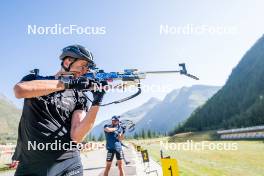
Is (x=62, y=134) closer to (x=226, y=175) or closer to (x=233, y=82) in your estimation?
(x=226, y=175)

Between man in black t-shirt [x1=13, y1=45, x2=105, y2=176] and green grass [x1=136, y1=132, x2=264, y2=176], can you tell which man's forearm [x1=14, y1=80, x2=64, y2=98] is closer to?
man in black t-shirt [x1=13, y1=45, x2=105, y2=176]

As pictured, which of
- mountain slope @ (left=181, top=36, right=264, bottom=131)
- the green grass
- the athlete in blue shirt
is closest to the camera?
the athlete in blue shirt

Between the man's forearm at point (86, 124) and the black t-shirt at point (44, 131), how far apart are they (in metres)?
0.12

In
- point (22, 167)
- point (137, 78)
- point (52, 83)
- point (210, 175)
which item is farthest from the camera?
point (210, 175)

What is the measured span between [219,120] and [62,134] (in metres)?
146

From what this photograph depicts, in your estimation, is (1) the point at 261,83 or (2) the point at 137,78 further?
(1) the point at 261,83

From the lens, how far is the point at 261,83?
5679 inches

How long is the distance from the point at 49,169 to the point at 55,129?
42 cm

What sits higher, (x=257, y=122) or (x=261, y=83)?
(x=261, y=83)

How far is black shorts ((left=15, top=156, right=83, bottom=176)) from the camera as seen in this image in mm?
3957

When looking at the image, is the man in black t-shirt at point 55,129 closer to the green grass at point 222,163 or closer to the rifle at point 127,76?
the rifle at point 127,76

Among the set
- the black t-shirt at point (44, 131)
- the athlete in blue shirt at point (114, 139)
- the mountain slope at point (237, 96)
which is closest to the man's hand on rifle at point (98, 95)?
the black t-shirt at point (44, 131)

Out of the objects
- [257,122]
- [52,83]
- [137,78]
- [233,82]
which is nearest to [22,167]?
[52,83]

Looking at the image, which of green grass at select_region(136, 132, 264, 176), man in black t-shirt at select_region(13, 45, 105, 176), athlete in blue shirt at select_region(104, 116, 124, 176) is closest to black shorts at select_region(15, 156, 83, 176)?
man in black t-shirt at select_region(13, 45, 105, 176)
